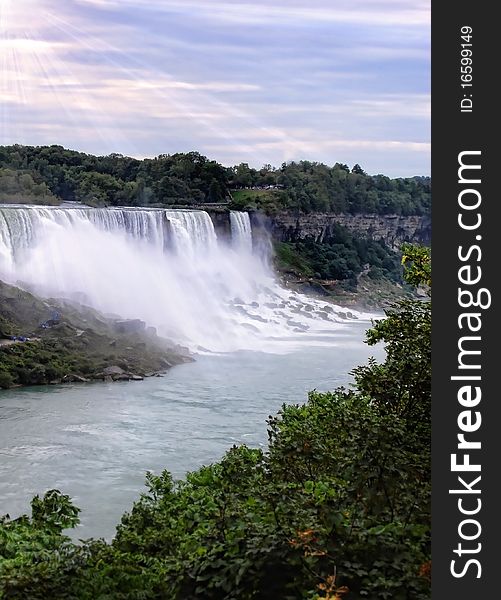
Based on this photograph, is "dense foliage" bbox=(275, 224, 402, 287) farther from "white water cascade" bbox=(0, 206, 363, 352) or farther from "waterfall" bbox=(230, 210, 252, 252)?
"white water cascade" bbox=(0, 206, 363, 352)

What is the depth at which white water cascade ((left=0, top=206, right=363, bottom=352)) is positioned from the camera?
20.6 meters

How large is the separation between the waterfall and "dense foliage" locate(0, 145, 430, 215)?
3.97 m

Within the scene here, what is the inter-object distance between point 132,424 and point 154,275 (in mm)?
11922

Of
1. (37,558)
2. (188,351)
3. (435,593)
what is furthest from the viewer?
(188,351)

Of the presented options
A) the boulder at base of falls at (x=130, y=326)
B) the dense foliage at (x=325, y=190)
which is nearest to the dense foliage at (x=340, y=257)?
the dense foliage at (x=325, y=190)

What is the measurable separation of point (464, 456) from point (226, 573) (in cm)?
109

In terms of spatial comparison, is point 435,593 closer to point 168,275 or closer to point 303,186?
point 168,275

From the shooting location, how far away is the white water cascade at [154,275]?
2059cm

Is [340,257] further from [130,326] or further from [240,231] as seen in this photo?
[130,326]

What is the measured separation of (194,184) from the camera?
35312mm

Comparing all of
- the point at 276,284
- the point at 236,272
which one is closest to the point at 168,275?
the point at 236,272

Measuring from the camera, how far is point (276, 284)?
101 feet

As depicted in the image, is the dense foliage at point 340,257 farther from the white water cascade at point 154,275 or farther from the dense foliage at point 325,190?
the white water cascade at point 154,275

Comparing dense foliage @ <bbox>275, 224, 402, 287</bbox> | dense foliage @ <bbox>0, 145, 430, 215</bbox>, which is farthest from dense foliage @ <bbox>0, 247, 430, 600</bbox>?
dense foliage @ <bbox>275, 224, 402, 287</bbox>
